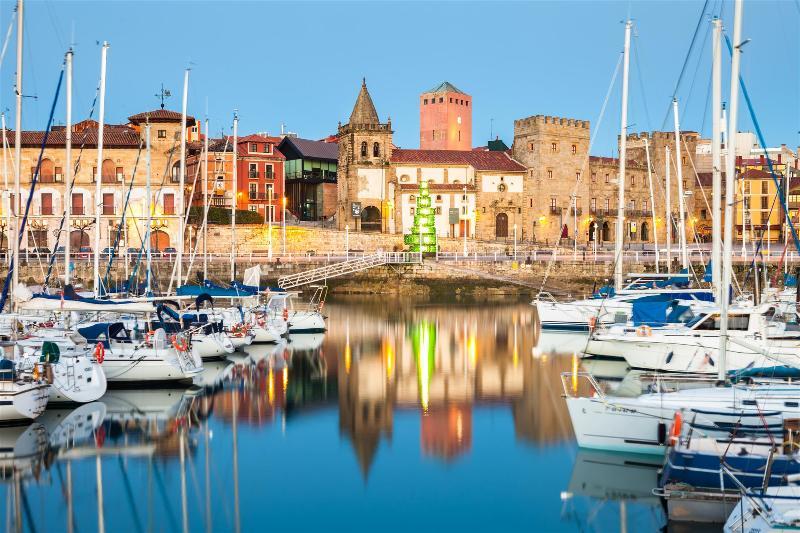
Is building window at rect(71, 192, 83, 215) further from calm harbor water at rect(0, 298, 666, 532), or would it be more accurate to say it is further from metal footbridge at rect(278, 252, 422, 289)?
calm harbor water at rect(0, 298, 666, 532)

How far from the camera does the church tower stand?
78438mm

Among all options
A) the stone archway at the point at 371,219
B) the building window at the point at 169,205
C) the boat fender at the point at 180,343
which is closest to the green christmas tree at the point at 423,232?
the stone archway at the point at 371,219

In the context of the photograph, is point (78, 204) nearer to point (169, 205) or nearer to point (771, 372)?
point (169, 205)

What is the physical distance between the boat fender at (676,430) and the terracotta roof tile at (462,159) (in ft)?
217

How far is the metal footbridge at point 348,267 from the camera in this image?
58.3 m

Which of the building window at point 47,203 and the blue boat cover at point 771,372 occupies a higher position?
the building window at point 47,203

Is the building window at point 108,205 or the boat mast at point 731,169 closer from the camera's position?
the boat mast at point 731,169

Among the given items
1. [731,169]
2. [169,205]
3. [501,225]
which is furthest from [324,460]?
[501,225]

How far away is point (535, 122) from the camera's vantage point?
277 feet

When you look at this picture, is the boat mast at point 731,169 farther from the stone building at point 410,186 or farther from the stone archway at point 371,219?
the stone archway at point 371,219

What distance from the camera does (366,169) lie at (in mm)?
78812

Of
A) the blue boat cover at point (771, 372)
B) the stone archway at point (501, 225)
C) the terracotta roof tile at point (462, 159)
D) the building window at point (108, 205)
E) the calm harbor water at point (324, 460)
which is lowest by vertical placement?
the calm harbor water at point (324, 460)

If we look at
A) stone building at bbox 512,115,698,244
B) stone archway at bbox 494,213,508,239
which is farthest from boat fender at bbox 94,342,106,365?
stone archway at bbox 494,213,508,239

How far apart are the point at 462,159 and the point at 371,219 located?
911cm
